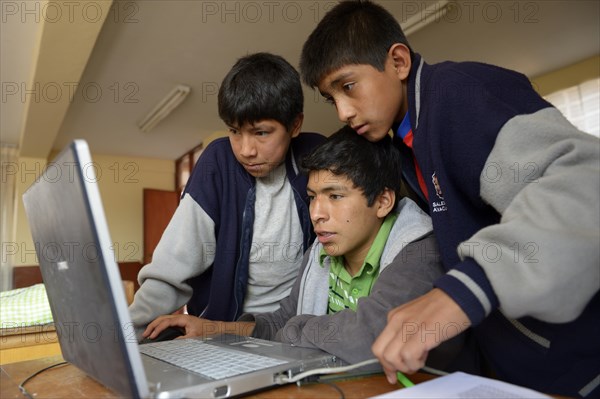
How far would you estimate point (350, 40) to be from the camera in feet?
3.05

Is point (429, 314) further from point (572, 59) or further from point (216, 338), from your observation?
point (572, 59)

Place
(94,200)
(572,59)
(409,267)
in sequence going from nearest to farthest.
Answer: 1. (94,200)
2. (409,267)
3. (572,59)

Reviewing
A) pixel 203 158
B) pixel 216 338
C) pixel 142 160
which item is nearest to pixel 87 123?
pixel 142 160

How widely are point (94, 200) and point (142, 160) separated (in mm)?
6327

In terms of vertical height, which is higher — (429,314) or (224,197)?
(224,197)

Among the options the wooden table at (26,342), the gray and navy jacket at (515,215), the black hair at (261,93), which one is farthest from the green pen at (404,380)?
the wooden table at (26,342)

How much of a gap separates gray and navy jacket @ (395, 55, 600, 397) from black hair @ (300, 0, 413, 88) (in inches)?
3.3

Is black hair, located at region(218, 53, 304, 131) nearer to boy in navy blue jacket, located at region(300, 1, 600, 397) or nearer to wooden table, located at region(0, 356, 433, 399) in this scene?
boy in navy blue jacket, located at region(300, 1, 600, 397)

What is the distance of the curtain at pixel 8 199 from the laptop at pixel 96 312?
5.46 m

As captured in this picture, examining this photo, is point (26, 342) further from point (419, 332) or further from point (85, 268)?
point (419, 332)

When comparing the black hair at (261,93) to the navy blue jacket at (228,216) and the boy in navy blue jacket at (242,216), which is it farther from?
the navy blue jacket at (228,216)

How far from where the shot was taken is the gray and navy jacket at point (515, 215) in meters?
0.51

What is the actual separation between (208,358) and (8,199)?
19.4 feet

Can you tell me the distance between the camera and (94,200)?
43cm
